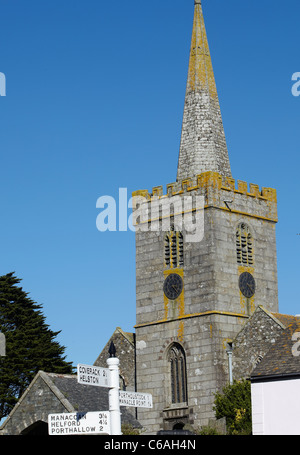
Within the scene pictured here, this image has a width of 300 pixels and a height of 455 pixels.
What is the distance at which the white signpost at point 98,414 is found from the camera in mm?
17094

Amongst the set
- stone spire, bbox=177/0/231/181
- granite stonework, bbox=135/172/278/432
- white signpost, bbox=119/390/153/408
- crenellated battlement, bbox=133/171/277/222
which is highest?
stone spire, bbox=177/0/231/181

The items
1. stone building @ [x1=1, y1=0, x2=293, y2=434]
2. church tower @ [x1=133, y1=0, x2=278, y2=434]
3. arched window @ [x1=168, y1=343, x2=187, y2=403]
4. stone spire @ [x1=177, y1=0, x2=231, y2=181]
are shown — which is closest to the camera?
A: stone building @ [x1=1, y1=0, x2=293, y2=434]

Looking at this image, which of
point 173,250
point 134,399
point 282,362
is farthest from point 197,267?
point 134,399

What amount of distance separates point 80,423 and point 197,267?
28951mm

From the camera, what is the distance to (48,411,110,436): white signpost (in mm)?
17375

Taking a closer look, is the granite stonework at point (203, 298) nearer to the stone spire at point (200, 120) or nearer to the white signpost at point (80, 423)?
the stone spire at point (200, 120)

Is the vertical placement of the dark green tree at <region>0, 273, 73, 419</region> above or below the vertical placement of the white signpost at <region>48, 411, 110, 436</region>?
above

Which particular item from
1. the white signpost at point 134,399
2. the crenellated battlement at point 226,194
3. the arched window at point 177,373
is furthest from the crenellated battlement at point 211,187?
the white signpost at point 134,399

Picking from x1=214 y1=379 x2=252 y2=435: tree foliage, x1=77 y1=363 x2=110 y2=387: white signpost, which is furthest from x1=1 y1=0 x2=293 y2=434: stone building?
x1=77 y1=363 x2=110 y2=387: white signpost

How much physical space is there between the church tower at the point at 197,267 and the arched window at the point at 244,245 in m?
0.05

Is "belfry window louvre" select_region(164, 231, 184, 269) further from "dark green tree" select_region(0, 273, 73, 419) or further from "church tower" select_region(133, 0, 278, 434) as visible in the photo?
"dark green tree" select_region(0, 273, 73, 419)

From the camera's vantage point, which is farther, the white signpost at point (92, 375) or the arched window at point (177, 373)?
the arched window at point (177, 373)

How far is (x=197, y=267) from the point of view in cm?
4638

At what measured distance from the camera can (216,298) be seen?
45.3 m
